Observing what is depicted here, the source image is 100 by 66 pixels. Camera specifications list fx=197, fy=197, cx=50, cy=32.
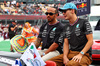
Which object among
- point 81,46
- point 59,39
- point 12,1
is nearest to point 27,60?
point 81,46

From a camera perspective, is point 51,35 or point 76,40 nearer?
point 76,40

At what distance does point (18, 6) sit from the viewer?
34812mm

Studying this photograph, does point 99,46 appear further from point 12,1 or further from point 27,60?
point 12,1

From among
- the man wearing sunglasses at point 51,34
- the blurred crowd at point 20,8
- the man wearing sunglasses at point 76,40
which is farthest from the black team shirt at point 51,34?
the blurred crowd at point 20,8

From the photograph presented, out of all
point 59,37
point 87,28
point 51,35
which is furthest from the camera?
point 51,35

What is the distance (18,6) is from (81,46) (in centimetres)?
3265

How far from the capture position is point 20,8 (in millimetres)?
34188

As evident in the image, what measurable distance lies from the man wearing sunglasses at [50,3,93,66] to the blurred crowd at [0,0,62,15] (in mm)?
27528

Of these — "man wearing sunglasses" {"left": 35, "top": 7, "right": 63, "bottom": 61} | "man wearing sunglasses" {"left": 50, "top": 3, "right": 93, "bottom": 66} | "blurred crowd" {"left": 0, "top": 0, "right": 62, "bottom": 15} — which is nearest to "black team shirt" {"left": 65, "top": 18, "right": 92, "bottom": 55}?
"man wearing sunglasses" {"left": 50, "top": 3, "right": 93, "bottom": 66}

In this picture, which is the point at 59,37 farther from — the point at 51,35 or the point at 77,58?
the point at 77,58

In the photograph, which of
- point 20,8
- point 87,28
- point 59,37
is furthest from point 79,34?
point 20,8

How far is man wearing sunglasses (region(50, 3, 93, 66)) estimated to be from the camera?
297 centimetres

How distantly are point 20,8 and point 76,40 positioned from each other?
31.9 m

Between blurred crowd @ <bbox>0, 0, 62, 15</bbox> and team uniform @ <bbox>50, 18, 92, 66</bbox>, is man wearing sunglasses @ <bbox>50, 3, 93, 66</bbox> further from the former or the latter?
blurred crowd @ <bbox>0, 0, 62, 15</bbox>
